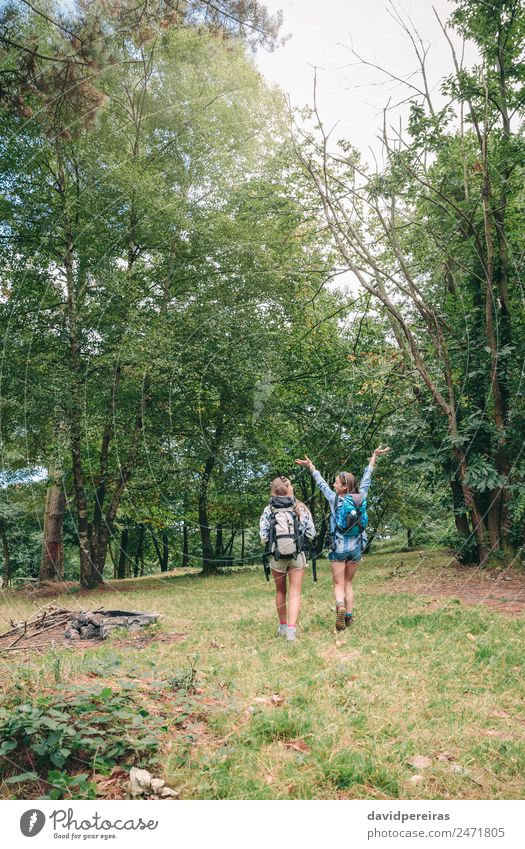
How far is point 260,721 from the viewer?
3.59 metres

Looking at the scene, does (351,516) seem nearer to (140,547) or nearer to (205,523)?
(205,523)

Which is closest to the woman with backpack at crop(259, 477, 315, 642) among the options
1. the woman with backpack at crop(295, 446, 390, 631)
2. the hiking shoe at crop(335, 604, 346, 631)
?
the woman with backpack at crop(295, 446, 390, 631)

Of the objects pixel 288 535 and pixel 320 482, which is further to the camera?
pixel 320 482

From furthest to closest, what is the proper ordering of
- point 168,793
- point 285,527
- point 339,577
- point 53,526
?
point 53,526 < point 339,577 < point 285,527 < point 168,793

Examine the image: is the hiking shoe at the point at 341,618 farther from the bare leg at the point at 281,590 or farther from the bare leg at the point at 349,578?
the bare leg at the point at 281,590

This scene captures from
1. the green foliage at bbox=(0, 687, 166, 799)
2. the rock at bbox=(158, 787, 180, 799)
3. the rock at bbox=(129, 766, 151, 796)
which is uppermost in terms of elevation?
the green foliage at bbox=(0, 687, 166, 799)

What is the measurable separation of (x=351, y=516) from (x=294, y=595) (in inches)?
42.8

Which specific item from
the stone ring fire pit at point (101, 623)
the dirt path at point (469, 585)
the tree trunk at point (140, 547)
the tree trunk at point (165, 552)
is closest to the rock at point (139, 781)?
the stone ring fire pit at point (101, 623)

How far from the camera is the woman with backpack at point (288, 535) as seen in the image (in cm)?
600

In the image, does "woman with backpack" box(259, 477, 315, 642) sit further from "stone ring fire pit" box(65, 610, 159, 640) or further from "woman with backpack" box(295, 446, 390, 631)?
"stone ring fire pit" box(65, 610, 159, 640)

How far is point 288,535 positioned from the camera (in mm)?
6016

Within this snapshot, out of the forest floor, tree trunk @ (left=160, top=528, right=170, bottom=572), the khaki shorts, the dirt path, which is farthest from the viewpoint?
tree trunk @ (left=160, top=528, right=170, bottom=572)

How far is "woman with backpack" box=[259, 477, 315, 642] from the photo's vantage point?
19.7 ft

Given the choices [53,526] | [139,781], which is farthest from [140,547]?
[139,781]
